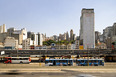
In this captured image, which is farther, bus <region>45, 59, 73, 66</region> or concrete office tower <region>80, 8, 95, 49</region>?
concrete office tower <region>80, 8, 95, 49</region>

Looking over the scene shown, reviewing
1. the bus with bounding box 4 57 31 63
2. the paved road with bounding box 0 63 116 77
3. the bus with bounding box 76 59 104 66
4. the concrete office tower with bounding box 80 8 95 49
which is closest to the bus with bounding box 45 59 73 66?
the bus with bounding box 76 59 104 66

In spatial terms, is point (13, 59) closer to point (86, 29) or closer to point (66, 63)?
point (66, 63)

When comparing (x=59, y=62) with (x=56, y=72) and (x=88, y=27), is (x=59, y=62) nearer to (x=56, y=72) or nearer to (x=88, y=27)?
(x=56, y=72)

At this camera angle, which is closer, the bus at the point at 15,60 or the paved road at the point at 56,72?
the paved road at the point at 56,72

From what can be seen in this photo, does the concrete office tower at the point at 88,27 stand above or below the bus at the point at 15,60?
above

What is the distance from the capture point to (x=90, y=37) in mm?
141750

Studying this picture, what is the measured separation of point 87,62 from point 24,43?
10541 centimetres

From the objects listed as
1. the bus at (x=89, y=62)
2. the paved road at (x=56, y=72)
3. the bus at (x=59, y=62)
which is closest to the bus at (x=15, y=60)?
the bus at (x=59, y=62)

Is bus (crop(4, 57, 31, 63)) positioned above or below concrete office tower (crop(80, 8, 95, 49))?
below

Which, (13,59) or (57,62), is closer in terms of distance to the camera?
(57,62)

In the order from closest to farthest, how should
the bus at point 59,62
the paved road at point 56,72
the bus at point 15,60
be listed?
the paved road at point 56,72 → the bus at point 59,62 → the bus at point 15,60

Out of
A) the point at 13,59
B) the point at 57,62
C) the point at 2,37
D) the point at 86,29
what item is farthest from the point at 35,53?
the point at 2,37

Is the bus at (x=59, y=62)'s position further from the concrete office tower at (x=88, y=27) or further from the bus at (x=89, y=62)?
the concrete office tower at (x=88, y=27)

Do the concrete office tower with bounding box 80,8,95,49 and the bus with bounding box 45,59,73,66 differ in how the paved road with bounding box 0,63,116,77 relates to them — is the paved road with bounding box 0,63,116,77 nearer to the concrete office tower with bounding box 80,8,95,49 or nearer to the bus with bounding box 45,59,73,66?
the bus with bounding box 45,59,73,66
